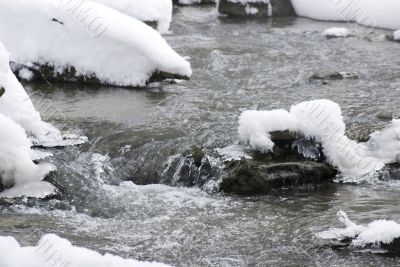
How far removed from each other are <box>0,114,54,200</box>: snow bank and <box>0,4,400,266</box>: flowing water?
16 centimetres

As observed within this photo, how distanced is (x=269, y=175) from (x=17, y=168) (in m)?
2.38

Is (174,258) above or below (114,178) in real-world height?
above

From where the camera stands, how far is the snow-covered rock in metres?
5.00

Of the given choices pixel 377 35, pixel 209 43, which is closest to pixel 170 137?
pixel 209 43

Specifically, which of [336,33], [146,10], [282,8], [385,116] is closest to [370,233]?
[385,116]

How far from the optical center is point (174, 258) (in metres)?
Answer: 4.99

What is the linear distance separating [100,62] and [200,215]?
479cm

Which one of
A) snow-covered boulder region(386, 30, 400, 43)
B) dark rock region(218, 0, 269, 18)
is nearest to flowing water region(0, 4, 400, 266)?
snow-covered boulder region(386, 30, 400, 43)

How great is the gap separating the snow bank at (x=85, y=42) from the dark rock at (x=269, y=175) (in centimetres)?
340

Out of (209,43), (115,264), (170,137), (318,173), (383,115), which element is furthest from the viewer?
(209,43)

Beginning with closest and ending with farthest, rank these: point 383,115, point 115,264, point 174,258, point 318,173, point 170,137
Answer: point 115,264
point 174,258
point 318,173
point 170,137
point 383,115

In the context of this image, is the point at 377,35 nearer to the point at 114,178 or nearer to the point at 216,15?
the point at 216,15

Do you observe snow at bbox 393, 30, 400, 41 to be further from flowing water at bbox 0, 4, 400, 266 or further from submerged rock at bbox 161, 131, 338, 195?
submerged rock at bbox 161, 131, 338, 195

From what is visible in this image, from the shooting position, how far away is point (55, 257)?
4.47 m
